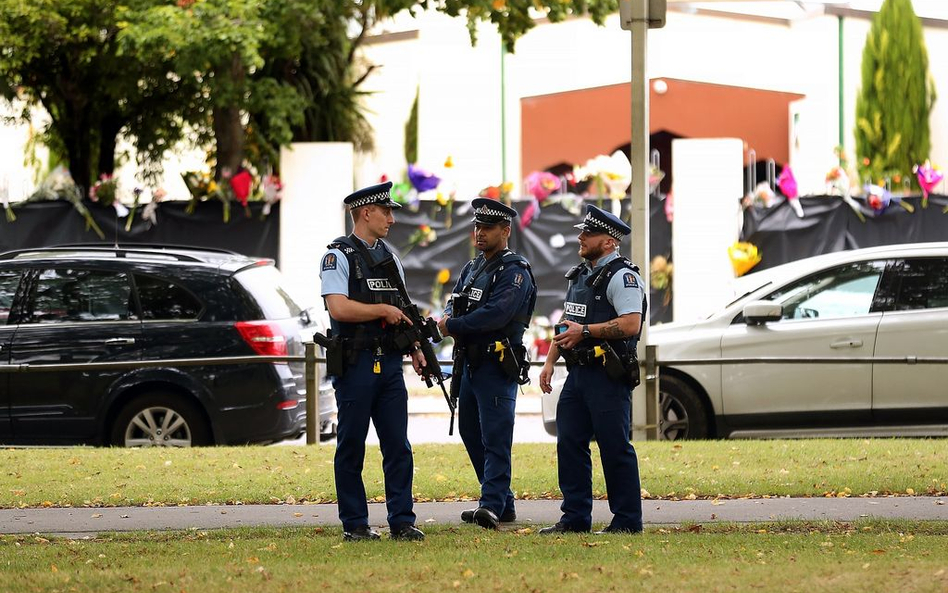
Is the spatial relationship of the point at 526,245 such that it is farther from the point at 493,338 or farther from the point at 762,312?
the point at 493,338

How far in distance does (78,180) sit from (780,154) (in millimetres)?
11790

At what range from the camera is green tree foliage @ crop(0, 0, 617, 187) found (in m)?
15.6

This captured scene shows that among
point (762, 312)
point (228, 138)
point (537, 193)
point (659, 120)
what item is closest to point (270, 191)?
point (228, 138)

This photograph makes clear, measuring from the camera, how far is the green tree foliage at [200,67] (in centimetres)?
1562

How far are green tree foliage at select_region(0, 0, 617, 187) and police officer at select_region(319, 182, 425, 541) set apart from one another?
832cm

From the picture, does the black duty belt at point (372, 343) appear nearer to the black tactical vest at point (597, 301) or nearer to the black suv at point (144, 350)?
the black tactical vest at point (597, 301)

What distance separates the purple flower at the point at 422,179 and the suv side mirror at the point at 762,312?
6.54m

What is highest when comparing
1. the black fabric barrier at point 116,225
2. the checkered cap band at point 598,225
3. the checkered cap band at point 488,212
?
the black fabric barrier at point 116,225

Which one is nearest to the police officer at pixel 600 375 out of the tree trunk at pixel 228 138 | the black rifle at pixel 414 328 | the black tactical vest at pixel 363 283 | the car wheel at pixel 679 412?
the black rifle at pixel 414 328

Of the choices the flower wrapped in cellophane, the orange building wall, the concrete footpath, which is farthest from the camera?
the orange building wall

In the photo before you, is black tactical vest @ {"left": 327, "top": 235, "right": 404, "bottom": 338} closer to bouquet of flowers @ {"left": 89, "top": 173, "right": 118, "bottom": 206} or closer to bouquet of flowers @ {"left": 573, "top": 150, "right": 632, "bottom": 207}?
bouquet of flowers @ {"left": 573, "top": 150, "right": 632, "bottom": 207}

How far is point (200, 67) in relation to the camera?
15.8m

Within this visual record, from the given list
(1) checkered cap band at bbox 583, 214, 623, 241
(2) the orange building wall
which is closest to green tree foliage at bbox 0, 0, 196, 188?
(2) the orange building wall

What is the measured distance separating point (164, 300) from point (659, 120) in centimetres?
1434
